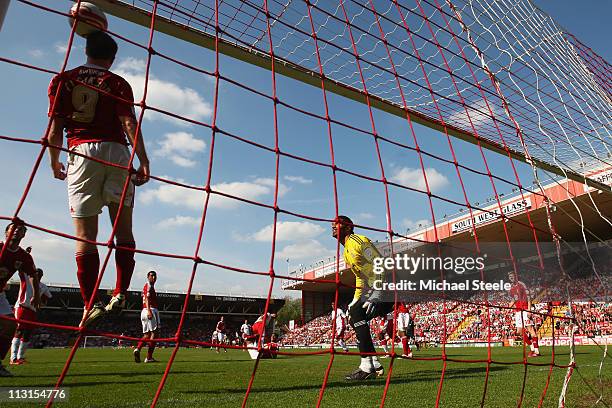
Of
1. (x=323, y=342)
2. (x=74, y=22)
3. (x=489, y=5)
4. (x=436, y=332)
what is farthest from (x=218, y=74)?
(x=323, y=342)

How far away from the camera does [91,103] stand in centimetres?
234

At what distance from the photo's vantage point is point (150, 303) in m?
7.25

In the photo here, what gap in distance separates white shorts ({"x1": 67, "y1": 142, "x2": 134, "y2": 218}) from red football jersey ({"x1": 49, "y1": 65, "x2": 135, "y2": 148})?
0.06 m

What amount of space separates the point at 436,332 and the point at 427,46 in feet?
72.3

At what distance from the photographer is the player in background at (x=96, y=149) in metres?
2.24

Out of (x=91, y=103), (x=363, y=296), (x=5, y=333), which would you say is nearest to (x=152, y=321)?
(x=5, y=333)

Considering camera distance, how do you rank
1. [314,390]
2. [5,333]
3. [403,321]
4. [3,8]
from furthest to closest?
[403,321] → [5,333] → [314,390] → [3,8]

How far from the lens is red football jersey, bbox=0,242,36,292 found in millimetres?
4220

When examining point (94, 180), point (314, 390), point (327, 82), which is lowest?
point (314, 390)

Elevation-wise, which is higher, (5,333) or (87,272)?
(87,272)

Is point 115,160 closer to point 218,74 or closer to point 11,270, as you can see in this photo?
point 218,74

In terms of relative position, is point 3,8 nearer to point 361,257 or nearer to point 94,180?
point 94,180

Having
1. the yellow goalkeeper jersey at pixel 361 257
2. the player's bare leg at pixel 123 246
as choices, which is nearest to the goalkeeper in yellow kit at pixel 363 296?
the yellow goalkeeper jersey at pixel 361 257

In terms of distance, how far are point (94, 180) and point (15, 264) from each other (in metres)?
2.75
